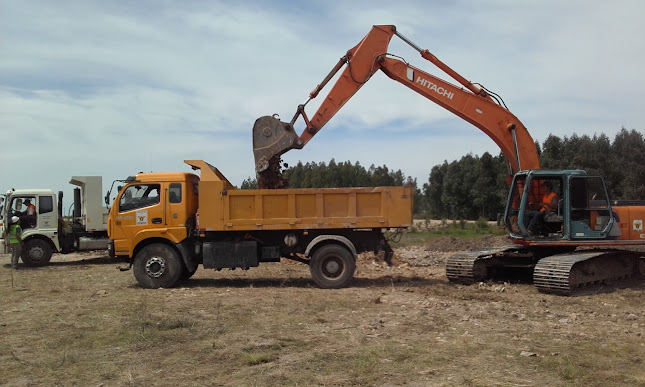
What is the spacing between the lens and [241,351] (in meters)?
6.79

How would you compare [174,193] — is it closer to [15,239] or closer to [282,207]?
[282,207]

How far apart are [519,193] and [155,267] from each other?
7.93 meters

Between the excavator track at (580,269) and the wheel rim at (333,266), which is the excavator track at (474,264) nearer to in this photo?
the excavator track at (580,269)

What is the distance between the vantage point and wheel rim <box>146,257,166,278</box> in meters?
12.2

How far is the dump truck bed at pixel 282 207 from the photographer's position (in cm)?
1191

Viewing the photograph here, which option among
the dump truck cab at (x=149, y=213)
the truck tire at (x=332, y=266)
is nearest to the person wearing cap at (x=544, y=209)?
the truck tire at (x=332, y=266)

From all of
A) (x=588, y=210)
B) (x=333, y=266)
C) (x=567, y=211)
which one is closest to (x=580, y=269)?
(x=567, y=211)

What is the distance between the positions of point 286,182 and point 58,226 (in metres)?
9.52

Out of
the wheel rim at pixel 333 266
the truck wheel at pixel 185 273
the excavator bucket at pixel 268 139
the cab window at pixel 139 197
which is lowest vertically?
the truck wheel at pixel 185 273

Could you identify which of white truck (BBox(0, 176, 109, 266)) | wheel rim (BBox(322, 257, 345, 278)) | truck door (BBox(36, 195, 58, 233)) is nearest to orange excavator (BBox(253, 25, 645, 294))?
wheel rim (BBox(322, 257, 345, 278))

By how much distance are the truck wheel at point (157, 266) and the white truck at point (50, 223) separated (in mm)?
7353

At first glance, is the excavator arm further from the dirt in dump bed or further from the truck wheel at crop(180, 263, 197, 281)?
the truck wheel at crop(180, 263, 197, 281)

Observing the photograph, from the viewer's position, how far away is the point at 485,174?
178ft

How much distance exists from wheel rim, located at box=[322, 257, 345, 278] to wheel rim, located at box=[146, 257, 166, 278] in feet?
11.4
